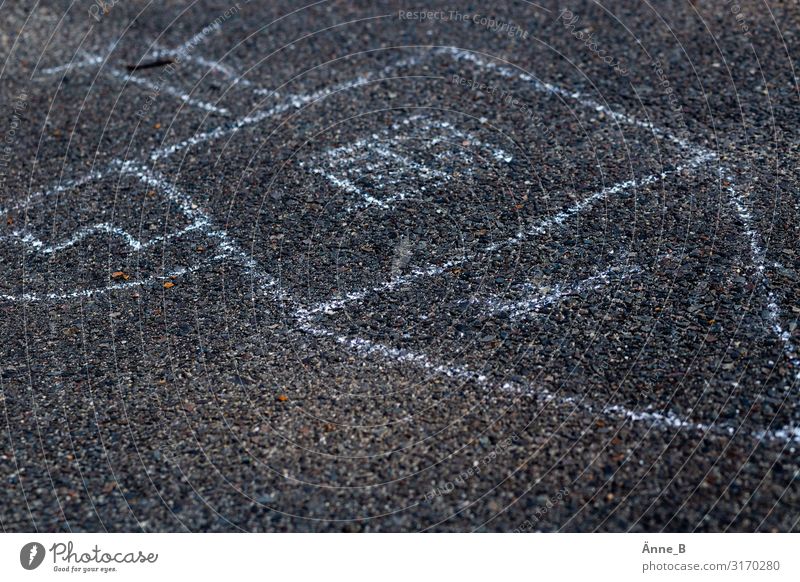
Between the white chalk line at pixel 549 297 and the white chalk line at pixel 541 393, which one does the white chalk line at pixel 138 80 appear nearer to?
the white chalk line at pixel 541 393

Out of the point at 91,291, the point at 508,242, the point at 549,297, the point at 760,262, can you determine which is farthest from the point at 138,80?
the point at 760,262

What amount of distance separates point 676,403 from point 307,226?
1.79m

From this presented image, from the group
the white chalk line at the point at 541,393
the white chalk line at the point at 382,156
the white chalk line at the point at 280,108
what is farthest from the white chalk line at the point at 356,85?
the white chalk line at the point at 541,393

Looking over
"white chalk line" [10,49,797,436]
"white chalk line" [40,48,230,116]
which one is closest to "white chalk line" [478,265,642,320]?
"white chalk line" [10,49,797,436]

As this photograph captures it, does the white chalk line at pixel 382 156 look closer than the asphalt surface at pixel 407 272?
No

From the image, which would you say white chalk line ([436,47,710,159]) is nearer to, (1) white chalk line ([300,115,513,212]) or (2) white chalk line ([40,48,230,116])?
(1) white chalk line ([300,115,513,212])

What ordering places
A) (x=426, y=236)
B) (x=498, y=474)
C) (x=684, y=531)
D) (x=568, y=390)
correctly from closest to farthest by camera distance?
(x=684, y=531) < (x=498, y=474) < (x=568, y=390) < (x=426, y=236)

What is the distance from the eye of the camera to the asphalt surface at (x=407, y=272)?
2.86 metres

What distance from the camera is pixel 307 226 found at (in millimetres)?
4020

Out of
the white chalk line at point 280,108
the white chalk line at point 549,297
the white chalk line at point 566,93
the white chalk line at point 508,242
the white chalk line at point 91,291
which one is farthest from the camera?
the white chalk line at point 280,108

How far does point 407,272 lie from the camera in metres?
3.71

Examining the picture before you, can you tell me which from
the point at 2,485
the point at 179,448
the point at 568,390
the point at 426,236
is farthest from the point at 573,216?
the point at 2,485

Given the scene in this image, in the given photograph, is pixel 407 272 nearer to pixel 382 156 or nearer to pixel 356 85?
pixel 382 156

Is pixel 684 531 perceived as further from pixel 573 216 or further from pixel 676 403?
pixel 573 216
